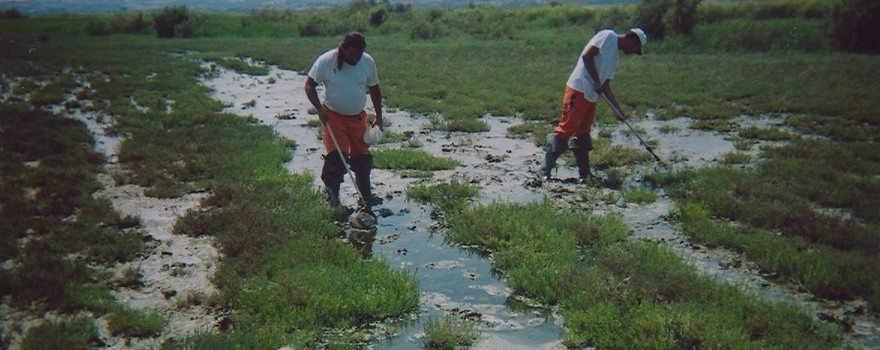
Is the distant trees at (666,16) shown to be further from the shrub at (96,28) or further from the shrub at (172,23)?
the shrub at (96,28)

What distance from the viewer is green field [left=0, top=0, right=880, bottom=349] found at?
564cm

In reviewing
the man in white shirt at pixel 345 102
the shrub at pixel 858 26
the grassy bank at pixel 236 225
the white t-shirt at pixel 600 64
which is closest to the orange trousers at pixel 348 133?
the man in white shirt at pixel 345 102

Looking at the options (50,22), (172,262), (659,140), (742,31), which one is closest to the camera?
(172,262)

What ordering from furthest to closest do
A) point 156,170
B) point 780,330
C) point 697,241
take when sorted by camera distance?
1. point 156,170
2. point 697,241
3. point 780,330

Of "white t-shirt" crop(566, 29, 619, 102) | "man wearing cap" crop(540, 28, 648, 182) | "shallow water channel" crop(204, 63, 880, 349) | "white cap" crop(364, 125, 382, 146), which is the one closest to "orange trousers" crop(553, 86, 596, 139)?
"man wearing cap" crop(540, 28, 648, 182)

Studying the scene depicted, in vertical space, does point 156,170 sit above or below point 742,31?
below

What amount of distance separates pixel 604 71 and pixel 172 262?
6650 millimetres

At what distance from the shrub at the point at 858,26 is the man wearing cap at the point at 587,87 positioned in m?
29.3

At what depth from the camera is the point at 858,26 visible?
32.3 metres

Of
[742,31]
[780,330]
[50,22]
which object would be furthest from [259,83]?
[50,22]

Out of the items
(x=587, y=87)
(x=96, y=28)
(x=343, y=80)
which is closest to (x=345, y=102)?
(x=343, y=80)

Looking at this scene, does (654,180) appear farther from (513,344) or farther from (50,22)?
(50,22)

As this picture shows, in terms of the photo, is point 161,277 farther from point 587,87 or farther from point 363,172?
point 587,87

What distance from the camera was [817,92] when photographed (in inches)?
738
